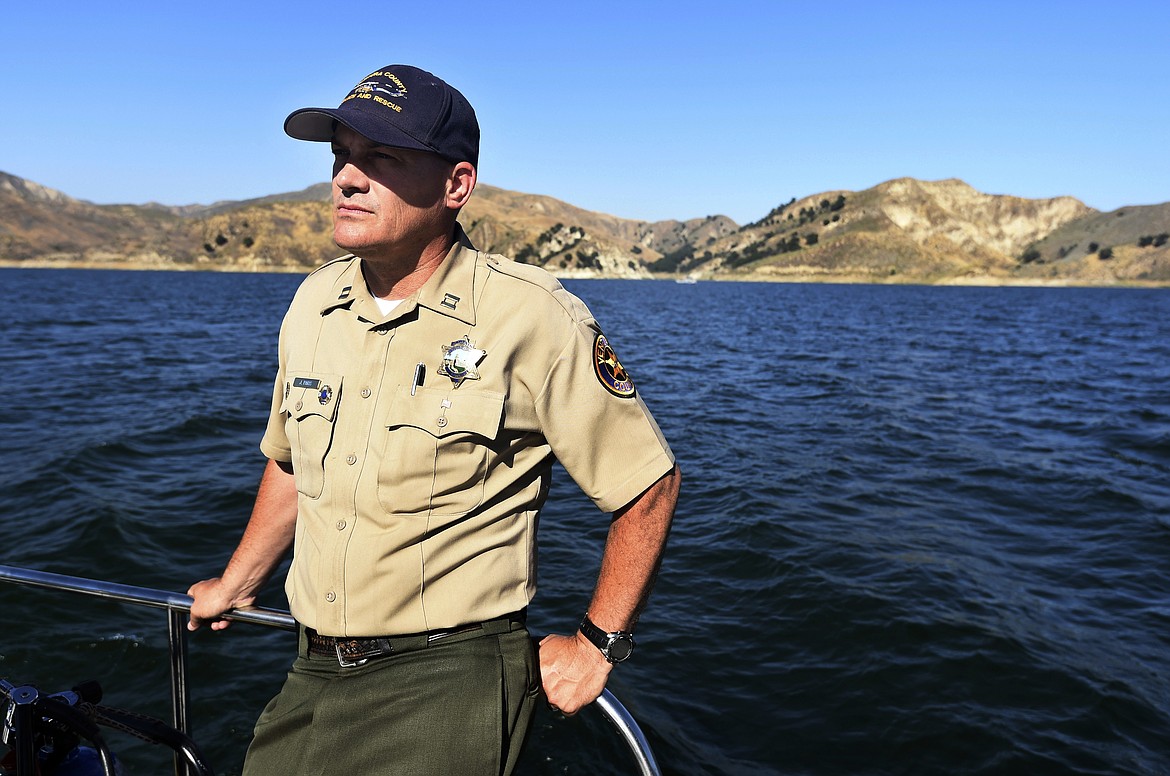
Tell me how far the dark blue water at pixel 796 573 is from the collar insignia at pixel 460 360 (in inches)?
176

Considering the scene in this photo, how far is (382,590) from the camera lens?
7.59 feet

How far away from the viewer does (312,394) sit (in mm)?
2611

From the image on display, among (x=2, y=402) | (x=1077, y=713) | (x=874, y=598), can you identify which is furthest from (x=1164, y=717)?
(x=2, y=402)

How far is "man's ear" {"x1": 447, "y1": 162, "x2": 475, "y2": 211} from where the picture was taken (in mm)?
2508

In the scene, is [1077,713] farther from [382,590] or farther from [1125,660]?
[382,590]

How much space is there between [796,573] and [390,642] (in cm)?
799

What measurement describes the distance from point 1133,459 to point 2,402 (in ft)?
80.1

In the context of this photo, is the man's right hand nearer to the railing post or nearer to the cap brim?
the railing post

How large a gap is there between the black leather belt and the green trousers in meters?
0.01

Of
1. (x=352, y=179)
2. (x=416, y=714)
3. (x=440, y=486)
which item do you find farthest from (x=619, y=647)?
(x=352, y=179)

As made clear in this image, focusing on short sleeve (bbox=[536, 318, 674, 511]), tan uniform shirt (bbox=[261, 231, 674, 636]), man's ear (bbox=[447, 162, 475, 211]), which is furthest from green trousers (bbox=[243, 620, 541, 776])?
man's ear (bbox=[447, 162, 475, 211])

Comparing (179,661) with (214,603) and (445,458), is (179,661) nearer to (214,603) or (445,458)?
(214,603)

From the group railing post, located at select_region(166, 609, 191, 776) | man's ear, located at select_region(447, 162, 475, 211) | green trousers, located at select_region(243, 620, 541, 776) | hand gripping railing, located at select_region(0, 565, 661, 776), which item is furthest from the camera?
railing post, located at select_region(166, 609, 191, 776)

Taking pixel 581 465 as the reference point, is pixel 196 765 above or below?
below
